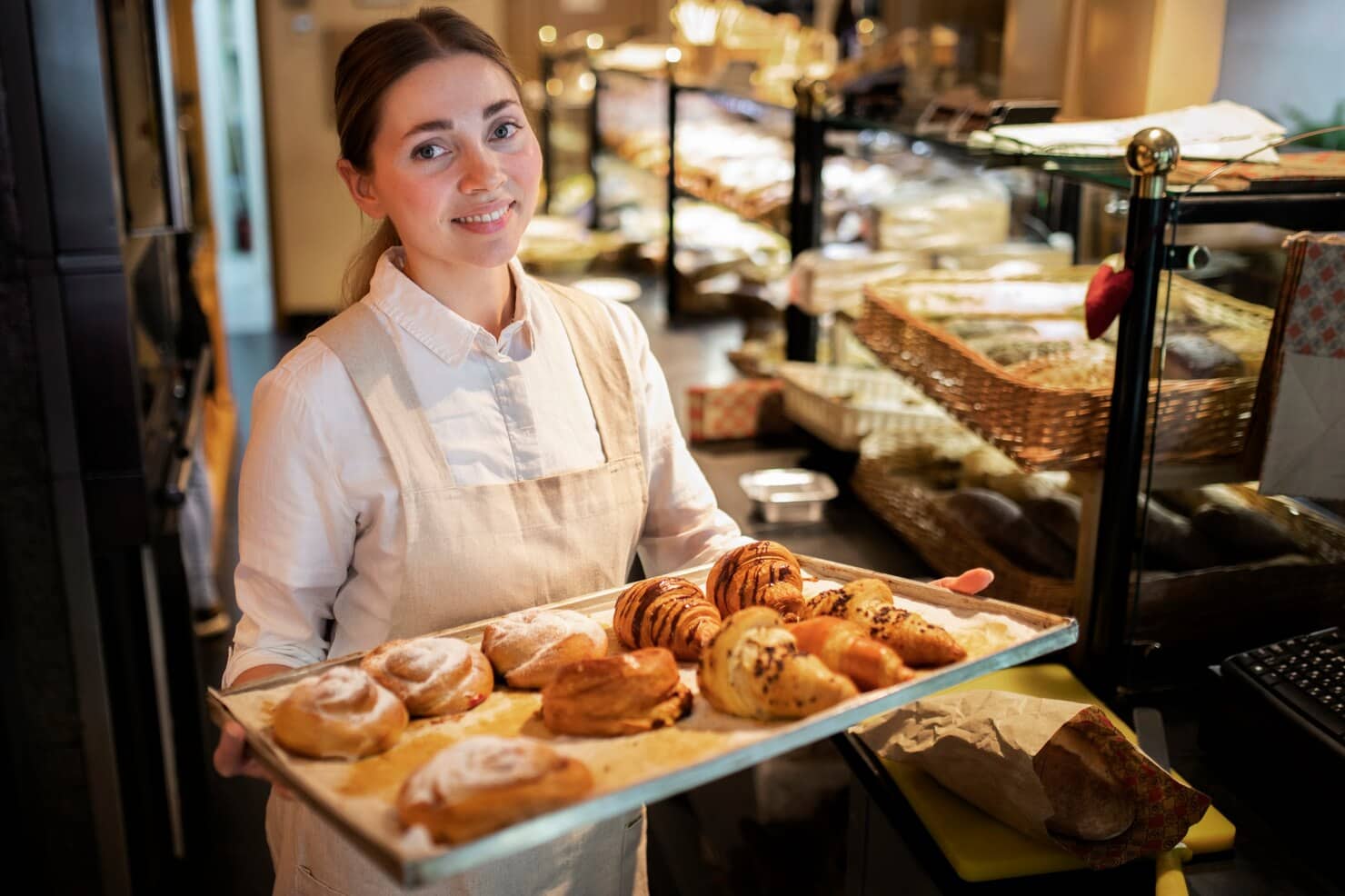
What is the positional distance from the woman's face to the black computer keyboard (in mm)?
1023

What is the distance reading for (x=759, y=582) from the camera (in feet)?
4.09

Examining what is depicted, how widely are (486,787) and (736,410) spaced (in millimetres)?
2220

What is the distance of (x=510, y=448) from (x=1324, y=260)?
3.37ft

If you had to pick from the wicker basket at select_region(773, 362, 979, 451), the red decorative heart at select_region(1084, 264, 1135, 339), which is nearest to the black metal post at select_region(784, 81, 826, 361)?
the wicker basket at select_region(773, 362, 979, 451)

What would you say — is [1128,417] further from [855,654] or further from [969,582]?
[855,654]

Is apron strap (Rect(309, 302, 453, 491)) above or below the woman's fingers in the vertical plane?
above

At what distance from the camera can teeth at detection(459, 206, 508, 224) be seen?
1362mm

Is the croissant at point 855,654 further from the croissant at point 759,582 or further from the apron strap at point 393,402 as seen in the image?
the apron strap at point 393,402

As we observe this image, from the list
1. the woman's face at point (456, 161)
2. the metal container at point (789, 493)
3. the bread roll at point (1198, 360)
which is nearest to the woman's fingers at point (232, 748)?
the woman's face at point (456, 161)

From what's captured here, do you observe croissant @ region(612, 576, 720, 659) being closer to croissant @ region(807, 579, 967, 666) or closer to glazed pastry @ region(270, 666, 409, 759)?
croissant @ region(807, 579, 967, 666)

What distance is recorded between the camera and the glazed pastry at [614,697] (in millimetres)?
1030

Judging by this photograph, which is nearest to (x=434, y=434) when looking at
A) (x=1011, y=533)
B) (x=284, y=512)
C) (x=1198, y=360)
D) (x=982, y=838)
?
(x=284, y=512)

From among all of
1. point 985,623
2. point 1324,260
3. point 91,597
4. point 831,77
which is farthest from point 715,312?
point 985,623

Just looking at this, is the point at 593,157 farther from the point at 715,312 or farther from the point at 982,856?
the point at 982,856
